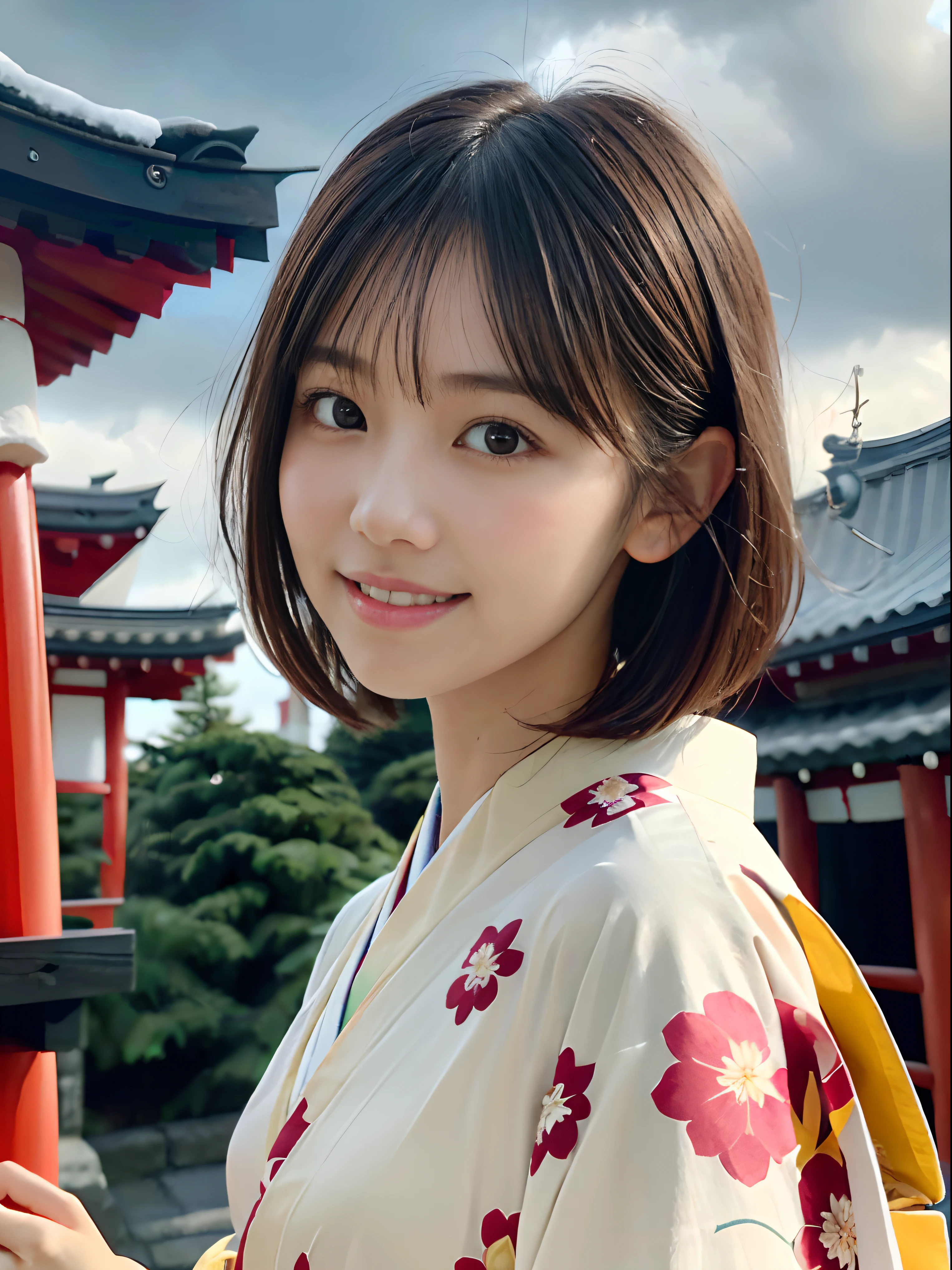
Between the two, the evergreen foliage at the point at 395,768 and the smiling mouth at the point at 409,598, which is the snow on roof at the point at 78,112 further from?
the evergreen foliage at the point at 395,768

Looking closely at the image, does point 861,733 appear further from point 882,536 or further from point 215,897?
point 215,897

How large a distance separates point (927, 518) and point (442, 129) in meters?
2.65

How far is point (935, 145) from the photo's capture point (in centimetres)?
187

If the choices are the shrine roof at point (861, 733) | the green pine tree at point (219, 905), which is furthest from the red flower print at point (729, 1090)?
the green pine tree at point (219, 905)

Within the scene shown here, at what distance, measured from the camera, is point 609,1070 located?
0.41m

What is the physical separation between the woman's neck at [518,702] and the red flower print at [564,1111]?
0.69 ft

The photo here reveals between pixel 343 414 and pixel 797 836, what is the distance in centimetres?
224

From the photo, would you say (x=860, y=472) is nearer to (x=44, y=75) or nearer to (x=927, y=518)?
(x=927, y=518)

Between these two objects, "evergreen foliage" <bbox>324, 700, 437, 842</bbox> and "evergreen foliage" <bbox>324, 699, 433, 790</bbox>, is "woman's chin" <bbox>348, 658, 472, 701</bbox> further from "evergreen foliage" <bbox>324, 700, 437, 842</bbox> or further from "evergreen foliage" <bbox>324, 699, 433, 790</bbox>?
"evergreen foliage" <bbox>324, 699, 433, 790</bbox>

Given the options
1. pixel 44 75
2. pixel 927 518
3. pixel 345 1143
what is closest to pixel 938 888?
pixel 927 518

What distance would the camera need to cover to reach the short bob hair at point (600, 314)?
0.49m

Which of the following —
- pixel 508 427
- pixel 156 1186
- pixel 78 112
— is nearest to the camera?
pixel 508 427

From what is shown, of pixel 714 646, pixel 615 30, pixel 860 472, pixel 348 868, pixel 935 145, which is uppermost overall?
pixel 935 145

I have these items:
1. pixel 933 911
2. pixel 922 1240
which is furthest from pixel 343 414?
pixel 933 911
